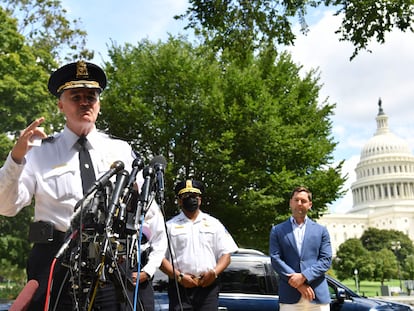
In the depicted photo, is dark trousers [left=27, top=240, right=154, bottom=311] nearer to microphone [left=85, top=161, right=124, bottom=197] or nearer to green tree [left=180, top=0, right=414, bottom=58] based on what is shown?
microphone [left=85, top=161, right=124, bottom=197]

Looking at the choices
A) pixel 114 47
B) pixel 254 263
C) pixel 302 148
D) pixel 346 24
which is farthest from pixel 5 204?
pixel 114 47

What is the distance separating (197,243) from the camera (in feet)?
19.3

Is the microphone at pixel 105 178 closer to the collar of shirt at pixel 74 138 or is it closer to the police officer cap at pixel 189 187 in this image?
the collar of shirt at pixel 74 138

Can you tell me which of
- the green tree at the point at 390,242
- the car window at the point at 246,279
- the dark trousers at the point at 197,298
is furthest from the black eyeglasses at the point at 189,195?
the green tree at the point at 390,242

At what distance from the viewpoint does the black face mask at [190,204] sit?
6021mm

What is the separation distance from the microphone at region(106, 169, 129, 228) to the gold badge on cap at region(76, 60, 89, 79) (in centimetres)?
75

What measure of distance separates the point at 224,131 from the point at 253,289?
15736 millimetres

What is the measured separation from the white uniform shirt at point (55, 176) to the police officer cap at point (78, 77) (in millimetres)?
241

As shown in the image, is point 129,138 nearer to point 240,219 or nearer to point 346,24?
point 240,219

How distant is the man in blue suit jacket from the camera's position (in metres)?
5.71

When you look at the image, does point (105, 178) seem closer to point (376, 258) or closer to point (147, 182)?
point (147, 182)

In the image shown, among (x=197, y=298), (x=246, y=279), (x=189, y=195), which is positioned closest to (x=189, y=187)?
(x=189, y=195)

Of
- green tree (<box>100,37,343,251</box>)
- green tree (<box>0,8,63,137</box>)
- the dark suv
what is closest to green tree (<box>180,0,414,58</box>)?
the dark suv

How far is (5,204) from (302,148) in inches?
836
